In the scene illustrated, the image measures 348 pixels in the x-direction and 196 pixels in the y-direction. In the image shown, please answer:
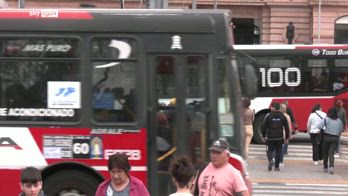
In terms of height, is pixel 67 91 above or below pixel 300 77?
below

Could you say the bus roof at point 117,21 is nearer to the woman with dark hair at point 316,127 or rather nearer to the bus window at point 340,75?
the woman with dark hair at point 316,127

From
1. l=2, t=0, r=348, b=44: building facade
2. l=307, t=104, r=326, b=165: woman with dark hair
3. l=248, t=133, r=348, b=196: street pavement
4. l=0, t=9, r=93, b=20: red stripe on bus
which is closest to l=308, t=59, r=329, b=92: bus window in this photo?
l=248, t=133, r=348, b=196: street pavement

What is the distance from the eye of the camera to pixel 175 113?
8.01 meters

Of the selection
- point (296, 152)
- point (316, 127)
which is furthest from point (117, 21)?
point (296, 152)

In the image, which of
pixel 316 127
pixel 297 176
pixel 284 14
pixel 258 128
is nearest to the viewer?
pixel 297 176

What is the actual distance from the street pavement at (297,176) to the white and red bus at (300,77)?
1.75 m

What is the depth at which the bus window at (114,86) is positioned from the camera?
8000mm

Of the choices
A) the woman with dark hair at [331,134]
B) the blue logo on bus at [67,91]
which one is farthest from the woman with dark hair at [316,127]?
the blue logo on bus at [67,91]

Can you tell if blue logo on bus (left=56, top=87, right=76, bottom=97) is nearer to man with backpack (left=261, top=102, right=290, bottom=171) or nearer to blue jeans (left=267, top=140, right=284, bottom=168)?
man with backpack (left=261, top=102, right=290, bottom=171)

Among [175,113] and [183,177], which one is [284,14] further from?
[183,177]

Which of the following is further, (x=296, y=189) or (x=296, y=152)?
(x=296, y=152)

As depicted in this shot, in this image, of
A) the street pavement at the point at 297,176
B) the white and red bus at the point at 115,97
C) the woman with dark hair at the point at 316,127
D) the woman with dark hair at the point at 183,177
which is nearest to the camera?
the woman with dark hair at the point at 183,177

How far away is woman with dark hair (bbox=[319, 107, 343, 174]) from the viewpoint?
A: 1484 cm

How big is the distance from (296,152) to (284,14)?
24.7 metres
